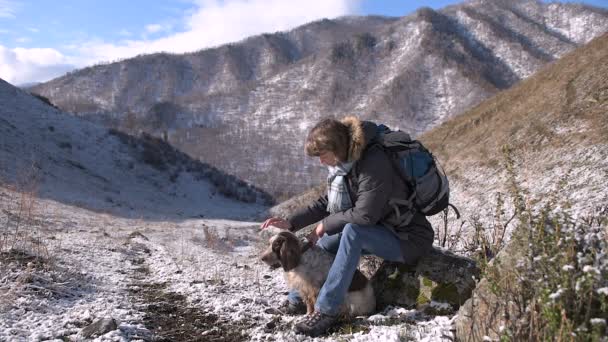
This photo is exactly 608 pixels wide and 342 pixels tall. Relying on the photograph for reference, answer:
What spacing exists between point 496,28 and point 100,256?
197577 mm

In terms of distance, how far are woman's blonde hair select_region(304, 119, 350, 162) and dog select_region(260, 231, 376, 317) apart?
109 centimetres

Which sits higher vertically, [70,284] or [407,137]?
[407,137]

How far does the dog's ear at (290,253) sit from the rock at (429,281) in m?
1.04

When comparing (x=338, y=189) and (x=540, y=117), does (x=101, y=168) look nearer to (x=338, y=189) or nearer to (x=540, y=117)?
(x=540, y=117)

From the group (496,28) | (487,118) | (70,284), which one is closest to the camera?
(70,284)

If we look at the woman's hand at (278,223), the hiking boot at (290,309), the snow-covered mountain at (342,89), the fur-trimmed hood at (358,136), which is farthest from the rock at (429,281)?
the snow-covered mountain at (342,89)

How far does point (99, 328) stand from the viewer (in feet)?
14.5

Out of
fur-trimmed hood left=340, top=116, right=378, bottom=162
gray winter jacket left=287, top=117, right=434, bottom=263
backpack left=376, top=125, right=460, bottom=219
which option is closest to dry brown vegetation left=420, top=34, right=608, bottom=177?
backpack left=376, top=125, right=460, bottom=219

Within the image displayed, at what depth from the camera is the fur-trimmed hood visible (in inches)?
175

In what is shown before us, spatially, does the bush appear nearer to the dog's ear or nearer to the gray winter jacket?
the gray winter jacket

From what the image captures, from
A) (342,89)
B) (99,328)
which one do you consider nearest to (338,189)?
(99,328)

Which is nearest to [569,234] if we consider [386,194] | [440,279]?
[386,194]

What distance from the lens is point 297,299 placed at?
527 centimetres

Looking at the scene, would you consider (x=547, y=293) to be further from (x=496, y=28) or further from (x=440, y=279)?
(x=496, y=28)
